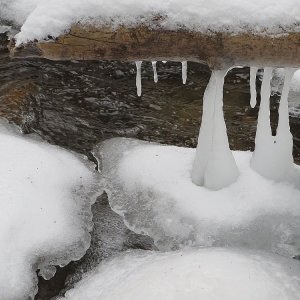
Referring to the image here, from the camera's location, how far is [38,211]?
414 cm

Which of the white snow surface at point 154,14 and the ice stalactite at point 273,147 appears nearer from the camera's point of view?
the white snow surface at point 154,14

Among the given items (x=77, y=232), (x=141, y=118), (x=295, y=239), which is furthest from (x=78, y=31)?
(x=141, y=118)

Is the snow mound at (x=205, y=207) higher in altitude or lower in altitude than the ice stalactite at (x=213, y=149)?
lower

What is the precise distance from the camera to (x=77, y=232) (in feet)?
13.5

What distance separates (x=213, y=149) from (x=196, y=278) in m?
1.14

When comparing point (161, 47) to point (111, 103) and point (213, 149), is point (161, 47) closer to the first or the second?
point (213, 149)

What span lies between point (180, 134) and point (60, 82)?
1.70m

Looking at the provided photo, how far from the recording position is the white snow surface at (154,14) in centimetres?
338

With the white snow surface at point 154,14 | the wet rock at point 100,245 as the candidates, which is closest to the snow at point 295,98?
the wet rock at point 100,245

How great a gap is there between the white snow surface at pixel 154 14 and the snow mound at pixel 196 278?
1.40 metres

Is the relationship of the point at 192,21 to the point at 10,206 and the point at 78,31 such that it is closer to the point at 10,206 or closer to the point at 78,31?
the point at 78,31

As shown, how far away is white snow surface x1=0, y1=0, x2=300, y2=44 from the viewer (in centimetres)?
338

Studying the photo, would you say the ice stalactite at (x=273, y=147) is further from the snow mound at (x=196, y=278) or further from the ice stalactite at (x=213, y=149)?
the snow mound at (x=196, y=278)

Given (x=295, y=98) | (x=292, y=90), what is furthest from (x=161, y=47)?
(x=292, y=90)
